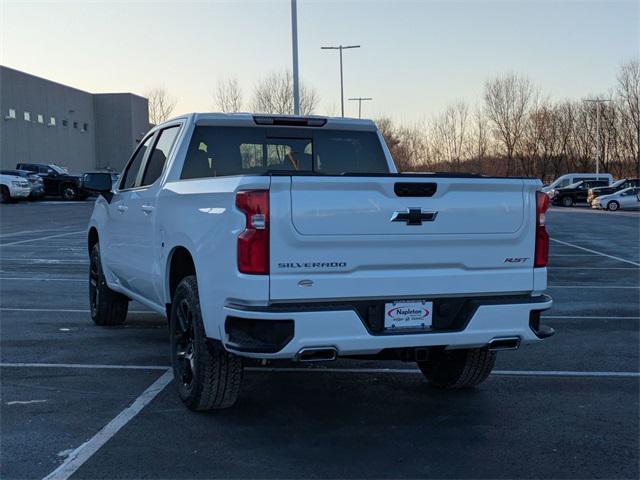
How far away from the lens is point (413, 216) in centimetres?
456

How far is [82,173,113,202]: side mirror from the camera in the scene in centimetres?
770

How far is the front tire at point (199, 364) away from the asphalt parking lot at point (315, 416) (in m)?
0.15

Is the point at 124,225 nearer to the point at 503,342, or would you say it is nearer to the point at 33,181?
the point at 503,342

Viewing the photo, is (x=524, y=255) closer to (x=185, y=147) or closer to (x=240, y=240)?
(x=240, y=240)

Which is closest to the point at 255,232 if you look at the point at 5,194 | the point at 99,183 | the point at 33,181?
the point at 99,183

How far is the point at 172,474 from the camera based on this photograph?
162 inches

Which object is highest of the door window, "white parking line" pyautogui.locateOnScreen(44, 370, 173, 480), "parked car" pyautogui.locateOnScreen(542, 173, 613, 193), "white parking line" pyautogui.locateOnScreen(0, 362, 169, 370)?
the door window

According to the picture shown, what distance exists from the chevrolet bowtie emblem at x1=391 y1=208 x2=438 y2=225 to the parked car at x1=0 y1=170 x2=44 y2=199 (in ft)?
127

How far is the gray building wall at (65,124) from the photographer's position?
181 ft

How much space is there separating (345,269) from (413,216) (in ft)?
1.69

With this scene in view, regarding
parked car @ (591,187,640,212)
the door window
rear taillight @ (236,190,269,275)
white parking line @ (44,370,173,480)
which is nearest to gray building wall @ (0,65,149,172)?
parked car @ (591,187,640,212)

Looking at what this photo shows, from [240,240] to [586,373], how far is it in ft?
11.6

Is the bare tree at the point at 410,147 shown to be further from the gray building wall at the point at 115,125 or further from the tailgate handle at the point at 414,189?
the tailgate handle at the point at 414,189

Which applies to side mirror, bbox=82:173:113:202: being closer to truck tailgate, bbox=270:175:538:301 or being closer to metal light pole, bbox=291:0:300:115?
truck tailgate, bbox=270:175:538:301
